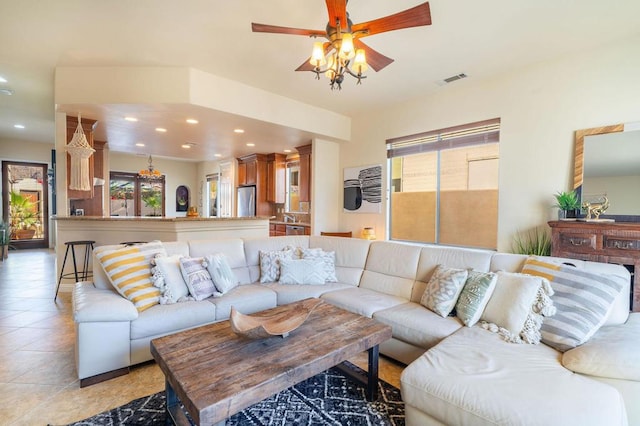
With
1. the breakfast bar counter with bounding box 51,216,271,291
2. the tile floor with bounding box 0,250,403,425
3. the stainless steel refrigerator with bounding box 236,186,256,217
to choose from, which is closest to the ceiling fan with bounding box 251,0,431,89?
the tile floor with bounding box 0,250,403,425

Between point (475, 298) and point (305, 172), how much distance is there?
14.3 ft

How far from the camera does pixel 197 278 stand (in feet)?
8.73

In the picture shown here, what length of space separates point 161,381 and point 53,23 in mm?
3303

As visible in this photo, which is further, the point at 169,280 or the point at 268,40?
the point at 268,40

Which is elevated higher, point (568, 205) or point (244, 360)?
point (568, 205)

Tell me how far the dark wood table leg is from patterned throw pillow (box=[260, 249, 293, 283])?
1.57m

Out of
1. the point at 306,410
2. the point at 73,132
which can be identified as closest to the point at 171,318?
the point at 306,410

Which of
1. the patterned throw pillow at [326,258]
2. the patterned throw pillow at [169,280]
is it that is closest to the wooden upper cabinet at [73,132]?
the patterned throw pillow at [169,280]

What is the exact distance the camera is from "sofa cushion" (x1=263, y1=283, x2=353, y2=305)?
289 centimetres

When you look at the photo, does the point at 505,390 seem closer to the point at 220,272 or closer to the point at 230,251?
the point at 220,272

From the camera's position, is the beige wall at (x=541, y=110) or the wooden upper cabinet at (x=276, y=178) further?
the wooden upper cabinet at (x=276, y=178)

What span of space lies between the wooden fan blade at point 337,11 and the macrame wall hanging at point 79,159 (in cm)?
371

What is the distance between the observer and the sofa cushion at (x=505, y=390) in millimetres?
1236

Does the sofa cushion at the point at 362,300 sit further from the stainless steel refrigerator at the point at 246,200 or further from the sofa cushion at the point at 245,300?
the stainless steel refrigerator at the point at 246,200
